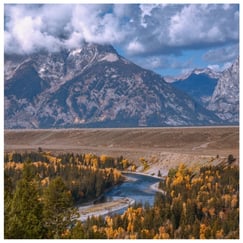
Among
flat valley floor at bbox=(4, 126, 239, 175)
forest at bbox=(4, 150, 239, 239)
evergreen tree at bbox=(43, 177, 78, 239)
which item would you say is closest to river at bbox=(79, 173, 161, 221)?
forest at bbox=(4, 150, 239, 239)

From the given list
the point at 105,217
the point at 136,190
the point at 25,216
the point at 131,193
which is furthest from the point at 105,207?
the point at 25,216

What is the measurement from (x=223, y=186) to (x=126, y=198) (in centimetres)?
1806

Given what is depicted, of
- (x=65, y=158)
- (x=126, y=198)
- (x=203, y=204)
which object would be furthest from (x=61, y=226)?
(x=65, y=158)

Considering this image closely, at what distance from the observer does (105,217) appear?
52094 millimetres

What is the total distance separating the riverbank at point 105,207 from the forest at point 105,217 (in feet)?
10.8

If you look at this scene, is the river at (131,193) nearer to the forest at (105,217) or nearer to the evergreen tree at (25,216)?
the forest at (105,217)

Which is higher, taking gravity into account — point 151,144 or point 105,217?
point 151,144

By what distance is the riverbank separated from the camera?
58.0 metres

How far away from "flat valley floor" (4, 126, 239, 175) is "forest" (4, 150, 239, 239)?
2714cm

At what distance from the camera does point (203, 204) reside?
48.2 m

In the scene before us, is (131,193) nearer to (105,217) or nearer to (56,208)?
(105,217)

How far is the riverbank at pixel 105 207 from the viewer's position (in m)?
58.0

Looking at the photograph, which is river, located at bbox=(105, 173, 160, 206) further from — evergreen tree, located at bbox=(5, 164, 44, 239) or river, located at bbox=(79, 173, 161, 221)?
evergreen tree, located at bbox=(5, 164, 44, 239)

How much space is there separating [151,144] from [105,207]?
89048 mm
